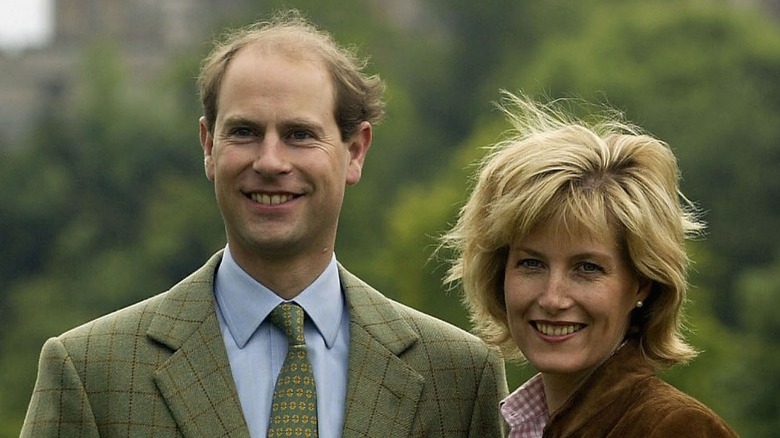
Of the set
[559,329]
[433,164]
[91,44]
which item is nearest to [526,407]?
[559,329]

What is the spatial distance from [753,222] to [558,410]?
182ft

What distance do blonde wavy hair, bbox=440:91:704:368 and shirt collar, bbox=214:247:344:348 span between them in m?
0.44

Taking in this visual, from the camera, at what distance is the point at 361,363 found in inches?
276


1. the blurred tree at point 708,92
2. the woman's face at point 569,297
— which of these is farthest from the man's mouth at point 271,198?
the blurred tree at point 708,92

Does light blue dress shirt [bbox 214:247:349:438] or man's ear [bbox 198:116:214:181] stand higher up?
man's ear [bbox 198:116:214:181]

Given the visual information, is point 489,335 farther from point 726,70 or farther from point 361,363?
point 726,70

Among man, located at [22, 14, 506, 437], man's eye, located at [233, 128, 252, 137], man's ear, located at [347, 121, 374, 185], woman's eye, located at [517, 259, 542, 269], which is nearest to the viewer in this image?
woman's eye, located at [517, 259, 542, 269]

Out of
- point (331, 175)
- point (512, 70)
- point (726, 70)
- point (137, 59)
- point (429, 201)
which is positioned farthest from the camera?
point (137, 59)

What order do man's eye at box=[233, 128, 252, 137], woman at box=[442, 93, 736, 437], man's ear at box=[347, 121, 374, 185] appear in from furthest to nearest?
man's ear at box=[347, 121, 374, 185]
man's eye at box=[233, 128, 252, 137]
woman at box=[442, 93, 736, 437]

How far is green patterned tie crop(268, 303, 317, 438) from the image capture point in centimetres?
675

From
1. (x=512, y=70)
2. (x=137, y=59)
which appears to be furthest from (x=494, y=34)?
(x=137, y=59)

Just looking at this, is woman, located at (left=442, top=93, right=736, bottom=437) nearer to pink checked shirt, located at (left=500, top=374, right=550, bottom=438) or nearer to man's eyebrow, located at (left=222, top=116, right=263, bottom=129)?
pink checked shirt, located at (left=500, top=374, right=550, bottom=438)

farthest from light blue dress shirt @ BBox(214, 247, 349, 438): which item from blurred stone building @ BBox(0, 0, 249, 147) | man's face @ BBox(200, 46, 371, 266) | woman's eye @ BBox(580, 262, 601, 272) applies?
blurred stone building @ BBox(0, 0, 249, 147)

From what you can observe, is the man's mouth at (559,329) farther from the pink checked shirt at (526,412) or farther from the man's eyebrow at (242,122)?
the man's eyebrow at (242,122)
